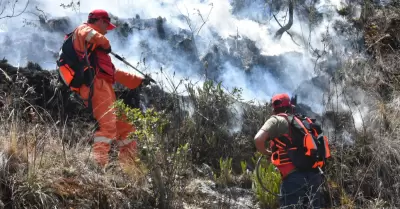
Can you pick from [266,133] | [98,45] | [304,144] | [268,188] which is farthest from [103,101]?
[304,144]

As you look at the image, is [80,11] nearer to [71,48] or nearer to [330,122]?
[71,48]

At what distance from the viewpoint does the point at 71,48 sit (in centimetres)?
523

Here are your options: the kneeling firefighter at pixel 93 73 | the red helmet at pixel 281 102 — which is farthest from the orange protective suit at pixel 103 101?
the red helmet at pixel 281 102

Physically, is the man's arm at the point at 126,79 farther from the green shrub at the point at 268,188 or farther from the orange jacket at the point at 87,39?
the green shrub at the point at 268,188

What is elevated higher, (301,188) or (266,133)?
(266,133)

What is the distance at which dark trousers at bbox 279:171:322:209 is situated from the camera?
4.54m

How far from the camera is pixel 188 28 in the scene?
29.2ft

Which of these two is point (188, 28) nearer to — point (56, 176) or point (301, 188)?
point (301, 188)

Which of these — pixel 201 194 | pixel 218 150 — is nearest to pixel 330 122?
pixel 218 150

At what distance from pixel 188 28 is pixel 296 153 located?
481 centimetres

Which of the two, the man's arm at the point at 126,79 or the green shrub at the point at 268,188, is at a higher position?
the man's arm at the point at 126,79

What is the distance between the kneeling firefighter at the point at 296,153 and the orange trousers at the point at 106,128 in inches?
47.6

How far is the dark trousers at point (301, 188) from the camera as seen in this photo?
454cm

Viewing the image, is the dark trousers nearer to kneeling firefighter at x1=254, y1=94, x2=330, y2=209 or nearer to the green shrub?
kneeling firefighter at x1=254, y1=94, x2=330, y2=209
